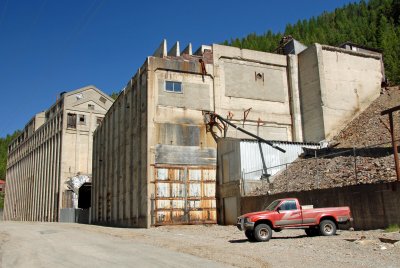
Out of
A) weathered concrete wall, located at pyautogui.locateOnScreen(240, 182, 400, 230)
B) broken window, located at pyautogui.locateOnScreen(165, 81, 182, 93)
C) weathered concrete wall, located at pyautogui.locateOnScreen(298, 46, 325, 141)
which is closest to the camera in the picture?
weathered concrete wall, located at pyautogui.locateOnScreen(240, 182, 400, 230)

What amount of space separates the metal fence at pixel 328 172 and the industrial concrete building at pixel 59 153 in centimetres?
3219

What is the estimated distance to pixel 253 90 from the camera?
117 ft

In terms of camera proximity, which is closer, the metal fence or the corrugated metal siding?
the metal fence

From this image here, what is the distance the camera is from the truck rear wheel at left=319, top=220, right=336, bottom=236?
16.4 meters

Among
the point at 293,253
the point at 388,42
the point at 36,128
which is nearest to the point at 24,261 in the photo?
the point at 293,253

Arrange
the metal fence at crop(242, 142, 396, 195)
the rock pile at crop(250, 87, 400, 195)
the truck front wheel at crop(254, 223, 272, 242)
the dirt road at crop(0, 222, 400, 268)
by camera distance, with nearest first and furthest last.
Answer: the dirt road at crop(0, 222, 400, 268) → the truck front wheel at crop(254, 223, 272, 242) → the metal fence at crop(242, 142, 396, 195) → the rock pile at crop(250, 87, 400, 195)

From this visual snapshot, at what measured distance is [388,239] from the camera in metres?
13.3

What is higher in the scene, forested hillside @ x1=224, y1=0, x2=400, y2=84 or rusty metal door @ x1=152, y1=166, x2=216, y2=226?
forested hillside @ x1=224, y1=0, x2=400, y2=84

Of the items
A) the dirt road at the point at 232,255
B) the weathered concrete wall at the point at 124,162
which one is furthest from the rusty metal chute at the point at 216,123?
the dirt road at the point at 232,255

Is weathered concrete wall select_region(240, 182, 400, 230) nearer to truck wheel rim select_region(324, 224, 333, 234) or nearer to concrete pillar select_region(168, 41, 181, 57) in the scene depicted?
truck wheel rim select_region(324, 224, 333, 234)

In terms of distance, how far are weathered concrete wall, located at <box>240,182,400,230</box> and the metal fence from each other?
1.04 m

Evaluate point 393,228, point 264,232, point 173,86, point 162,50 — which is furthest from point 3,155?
point 393,228

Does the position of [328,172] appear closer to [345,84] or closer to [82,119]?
[345,84]

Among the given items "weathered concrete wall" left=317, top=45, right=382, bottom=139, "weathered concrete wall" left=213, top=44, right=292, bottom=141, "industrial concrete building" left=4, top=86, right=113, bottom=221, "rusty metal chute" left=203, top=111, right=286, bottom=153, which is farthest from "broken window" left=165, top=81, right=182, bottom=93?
"industrial concrete building" left=4, top=86, right=113, bottom=221
